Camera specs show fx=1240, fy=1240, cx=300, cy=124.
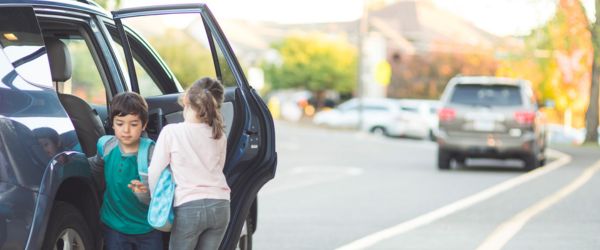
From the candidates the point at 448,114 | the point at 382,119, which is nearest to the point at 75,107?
the point at 448,114

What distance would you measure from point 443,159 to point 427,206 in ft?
25.3

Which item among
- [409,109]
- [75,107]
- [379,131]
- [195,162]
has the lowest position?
[379,131]

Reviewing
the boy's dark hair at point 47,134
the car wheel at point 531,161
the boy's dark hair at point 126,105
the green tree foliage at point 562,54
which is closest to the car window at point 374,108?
the green tree foliage at point 562,54

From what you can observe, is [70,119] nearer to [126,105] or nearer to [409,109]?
[126,105]

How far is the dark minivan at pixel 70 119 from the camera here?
5.06m

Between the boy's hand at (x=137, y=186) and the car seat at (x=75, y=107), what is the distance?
1.29 ft

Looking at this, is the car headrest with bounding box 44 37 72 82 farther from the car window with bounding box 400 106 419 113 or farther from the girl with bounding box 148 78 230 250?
the car window with bounding box 400 106 419 113

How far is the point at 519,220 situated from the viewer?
1261 cm

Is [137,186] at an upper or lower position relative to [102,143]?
lower

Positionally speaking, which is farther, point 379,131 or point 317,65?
point 317,65

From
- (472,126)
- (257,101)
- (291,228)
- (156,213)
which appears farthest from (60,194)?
(472,126)

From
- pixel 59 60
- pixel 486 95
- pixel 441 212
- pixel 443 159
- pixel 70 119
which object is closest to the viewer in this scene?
pixel 70 119

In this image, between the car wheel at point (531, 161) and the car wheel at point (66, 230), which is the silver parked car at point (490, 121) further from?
the car wheel at point (66, 230)

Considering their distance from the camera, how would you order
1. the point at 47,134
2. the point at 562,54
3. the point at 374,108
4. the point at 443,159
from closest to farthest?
the point at 47,134
the point at 443,159
the point at 562,54
the point at 374,108
